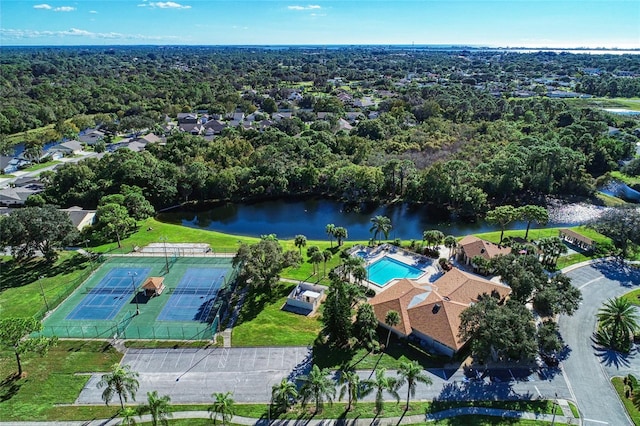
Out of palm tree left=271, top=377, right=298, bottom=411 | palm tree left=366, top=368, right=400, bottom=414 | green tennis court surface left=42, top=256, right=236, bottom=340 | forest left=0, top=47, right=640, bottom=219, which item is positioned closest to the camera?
palm tree left=366, top=368, right=400, bottom=414

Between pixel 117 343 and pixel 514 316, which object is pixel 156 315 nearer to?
pixel 117 343

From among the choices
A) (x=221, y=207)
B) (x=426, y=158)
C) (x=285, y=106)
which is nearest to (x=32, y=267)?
(x=221, y=207)

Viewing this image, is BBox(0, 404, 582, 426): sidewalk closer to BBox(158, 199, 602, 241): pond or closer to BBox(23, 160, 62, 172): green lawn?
BBox(158, 199, 602, 241): pond

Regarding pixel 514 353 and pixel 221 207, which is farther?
pixel 221 207

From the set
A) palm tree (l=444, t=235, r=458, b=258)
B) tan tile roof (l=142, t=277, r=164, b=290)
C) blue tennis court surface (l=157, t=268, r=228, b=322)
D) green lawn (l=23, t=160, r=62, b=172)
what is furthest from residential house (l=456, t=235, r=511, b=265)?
green lawn (l=23, t=160, r=62, b=172)

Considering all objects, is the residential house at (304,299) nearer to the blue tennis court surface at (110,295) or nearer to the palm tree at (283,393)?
the palm tree at (283,393)

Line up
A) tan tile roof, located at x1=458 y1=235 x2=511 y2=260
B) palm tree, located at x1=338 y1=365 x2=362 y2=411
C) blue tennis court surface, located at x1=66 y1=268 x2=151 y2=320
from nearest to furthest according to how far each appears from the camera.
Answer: palm tree, located at x1=338 y1=365 x2=362 y2=411, blue tennis court surface, located at x1=66 y1=268 x2=151 y2=320, tan tile roof, located at x1=458 y1=235 x2=511 y2=260
